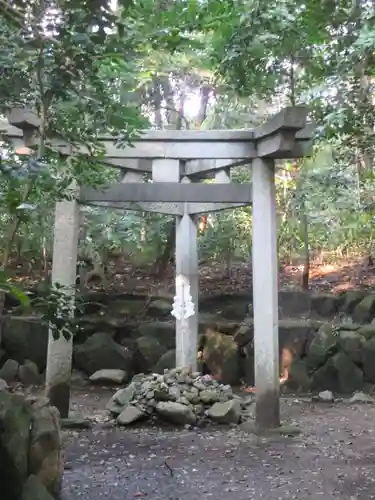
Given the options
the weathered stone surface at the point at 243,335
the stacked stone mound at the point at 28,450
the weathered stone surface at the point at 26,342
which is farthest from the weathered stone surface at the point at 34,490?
the weathered stone surface at the point at 26,342

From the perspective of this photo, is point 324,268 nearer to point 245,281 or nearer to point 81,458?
point 245,281

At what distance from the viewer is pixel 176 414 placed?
5957mm

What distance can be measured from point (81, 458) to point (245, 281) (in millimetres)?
6755

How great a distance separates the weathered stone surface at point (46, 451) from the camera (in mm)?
2990

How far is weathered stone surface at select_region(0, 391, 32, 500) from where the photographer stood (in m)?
2.86


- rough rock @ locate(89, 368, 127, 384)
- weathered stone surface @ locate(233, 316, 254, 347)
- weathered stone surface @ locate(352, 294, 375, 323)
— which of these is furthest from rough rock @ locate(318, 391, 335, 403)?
rough rock @ locate(89, 368, 127, 384)

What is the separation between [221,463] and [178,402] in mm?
1554

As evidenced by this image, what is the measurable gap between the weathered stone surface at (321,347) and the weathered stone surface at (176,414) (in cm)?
329

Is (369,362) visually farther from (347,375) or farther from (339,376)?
(339,376)

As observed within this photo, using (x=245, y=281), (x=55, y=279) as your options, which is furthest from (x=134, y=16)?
(x=245, y=281)

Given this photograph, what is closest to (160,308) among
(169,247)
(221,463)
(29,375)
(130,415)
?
(169,247)

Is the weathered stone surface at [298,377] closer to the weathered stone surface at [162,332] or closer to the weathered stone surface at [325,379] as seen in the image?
the weathered stone surface at [325,379]

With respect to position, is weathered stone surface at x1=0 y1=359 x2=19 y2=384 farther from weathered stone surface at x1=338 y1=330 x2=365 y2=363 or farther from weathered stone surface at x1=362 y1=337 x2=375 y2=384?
weathered stone surface at x1=362 y1=337 x2=375 y2=384

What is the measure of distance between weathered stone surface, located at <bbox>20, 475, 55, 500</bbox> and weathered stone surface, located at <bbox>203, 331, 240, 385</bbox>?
630 centimetres
